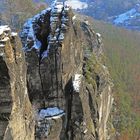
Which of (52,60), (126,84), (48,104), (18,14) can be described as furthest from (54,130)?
(126,84)

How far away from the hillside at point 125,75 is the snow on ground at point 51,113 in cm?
3849

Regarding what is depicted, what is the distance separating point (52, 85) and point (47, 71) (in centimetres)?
81

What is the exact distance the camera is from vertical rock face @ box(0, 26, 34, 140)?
20.8 meters

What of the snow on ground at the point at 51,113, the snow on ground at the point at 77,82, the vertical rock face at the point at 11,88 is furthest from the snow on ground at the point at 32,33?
the vertical rock face at the point at 11,88

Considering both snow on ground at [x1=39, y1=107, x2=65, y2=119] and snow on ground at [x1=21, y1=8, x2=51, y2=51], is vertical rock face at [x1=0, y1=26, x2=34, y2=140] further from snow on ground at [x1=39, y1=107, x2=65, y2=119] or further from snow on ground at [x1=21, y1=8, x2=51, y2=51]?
snow on ground at [x1=21, y1=8, x2=51, y2=51]

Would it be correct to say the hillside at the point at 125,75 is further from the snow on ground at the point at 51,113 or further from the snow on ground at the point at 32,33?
the snow on ground at the point at 51,113

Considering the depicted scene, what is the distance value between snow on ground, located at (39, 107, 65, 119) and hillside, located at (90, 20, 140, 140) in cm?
3849

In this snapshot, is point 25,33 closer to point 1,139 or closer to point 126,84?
point 1,139

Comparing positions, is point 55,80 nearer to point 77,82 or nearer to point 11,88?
point 77,82

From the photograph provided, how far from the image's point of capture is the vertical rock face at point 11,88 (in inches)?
818

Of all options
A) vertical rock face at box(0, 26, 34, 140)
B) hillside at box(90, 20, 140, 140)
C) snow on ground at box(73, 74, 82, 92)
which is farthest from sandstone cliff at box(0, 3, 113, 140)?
hillside at box(90, 20, 140, 140)

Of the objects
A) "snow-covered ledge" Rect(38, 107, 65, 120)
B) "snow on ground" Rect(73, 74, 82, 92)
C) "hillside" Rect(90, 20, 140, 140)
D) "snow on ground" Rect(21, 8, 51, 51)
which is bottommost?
"hillside" Rect(90, 20, 140, 140)

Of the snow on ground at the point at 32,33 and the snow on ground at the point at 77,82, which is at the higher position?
the snow on ground at the point at 32,33

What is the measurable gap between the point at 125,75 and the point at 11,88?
3774 inches
